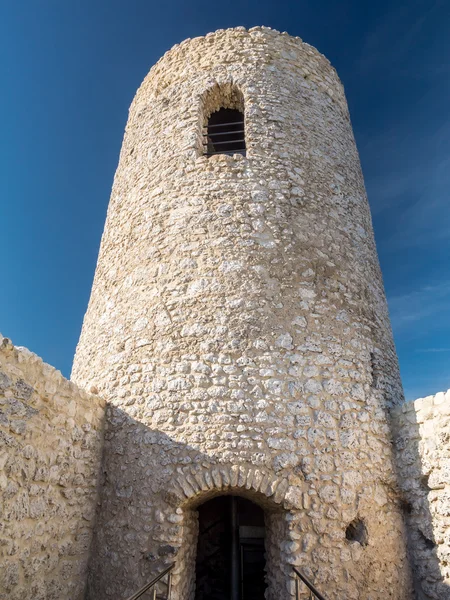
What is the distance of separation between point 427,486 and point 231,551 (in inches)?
109

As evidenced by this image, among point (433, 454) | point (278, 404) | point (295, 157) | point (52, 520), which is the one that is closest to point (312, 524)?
point (278, 404)

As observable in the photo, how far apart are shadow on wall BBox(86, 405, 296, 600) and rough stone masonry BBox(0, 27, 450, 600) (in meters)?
0.02

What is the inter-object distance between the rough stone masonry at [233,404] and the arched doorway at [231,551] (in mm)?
967

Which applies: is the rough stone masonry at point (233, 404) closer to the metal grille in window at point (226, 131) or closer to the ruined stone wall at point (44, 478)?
the ruined stone wall at point (44, 478)

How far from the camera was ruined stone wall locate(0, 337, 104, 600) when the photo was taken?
3711 millimetres

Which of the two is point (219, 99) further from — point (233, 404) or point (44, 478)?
point (44, 478)

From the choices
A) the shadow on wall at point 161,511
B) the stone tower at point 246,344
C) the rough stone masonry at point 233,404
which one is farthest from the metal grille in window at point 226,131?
the shadow on wall at point 161,511

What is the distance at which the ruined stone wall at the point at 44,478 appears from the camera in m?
3.71

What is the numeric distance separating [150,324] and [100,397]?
1.07 m

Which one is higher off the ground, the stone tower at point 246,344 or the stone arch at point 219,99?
the stone arch at point 219,99

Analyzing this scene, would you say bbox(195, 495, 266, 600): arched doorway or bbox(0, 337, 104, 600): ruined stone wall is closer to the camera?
bbox(0, 337, 104, 600): ruined stone wall

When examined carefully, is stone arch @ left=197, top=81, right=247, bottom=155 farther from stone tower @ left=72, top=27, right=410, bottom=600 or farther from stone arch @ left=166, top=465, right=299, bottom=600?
stone arch @ left=166, top=465, right=299, bottom=600

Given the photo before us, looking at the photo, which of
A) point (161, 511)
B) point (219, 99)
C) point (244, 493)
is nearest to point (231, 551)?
point (244, 493)

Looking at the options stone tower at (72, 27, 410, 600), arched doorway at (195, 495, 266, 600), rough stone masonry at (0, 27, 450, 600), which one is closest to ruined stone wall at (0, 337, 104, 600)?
rough stone masonry at (0, 27, 450, 600)
